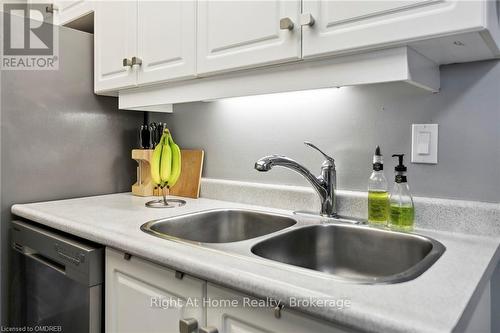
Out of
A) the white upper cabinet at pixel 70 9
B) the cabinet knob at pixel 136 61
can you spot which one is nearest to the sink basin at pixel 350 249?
the cabinet knob at pixel 136 61

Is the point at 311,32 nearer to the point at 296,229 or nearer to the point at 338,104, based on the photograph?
the point at 338,104

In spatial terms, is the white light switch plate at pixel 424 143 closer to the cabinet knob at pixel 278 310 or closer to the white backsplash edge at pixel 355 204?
the white backsplash edge at pixel 355 204

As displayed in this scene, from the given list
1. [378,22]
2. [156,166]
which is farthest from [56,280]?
[378,22]

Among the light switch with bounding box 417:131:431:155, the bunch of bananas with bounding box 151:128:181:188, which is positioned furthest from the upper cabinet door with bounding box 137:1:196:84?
the light switch with bounding box 417:131:431:155

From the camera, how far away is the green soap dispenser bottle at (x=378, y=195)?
Answer: 1049 mm

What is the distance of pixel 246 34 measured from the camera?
1062 millimetres

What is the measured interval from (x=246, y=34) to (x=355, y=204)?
66 cm

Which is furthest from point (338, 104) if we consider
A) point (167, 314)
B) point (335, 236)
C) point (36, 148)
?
point (36, 148)

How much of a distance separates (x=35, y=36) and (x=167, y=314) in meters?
1.36

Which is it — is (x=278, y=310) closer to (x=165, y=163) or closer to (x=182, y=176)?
A: (x=165, y=163)

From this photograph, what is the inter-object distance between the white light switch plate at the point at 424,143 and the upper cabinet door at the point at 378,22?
1.17 ft

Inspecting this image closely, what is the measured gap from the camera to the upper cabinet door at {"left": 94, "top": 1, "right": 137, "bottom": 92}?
145cm

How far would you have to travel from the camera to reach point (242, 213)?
4.41 feet

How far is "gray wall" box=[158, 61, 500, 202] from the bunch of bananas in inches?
6.8
